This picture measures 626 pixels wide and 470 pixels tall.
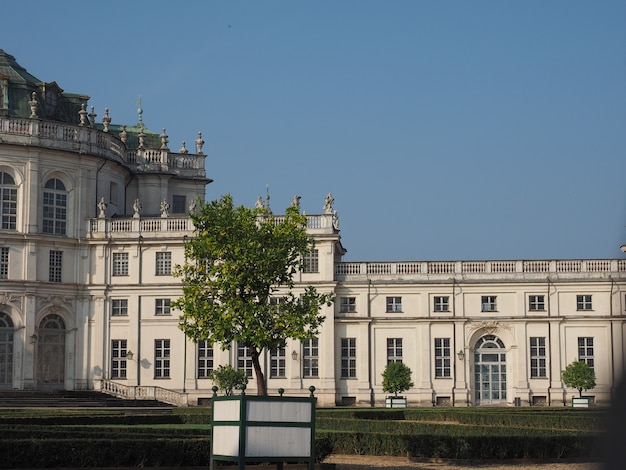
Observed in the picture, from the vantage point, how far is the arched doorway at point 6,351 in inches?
2346

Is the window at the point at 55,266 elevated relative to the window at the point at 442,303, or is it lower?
elevated

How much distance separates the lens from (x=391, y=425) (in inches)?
1225

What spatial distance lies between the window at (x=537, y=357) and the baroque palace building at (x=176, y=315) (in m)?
0.06

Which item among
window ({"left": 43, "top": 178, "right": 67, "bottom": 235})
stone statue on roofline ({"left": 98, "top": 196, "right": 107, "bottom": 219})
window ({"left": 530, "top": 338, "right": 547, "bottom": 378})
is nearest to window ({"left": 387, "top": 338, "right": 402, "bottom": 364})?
window ({"left": 530, "top": 338, "right": 547, "bottom": 378})

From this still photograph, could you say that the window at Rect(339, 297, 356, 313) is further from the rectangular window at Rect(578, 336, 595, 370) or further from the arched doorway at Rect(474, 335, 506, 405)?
the rectangular window at Rect(578, 336, 595, 370)

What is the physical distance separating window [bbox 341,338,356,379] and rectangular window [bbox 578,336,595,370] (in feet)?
40.8

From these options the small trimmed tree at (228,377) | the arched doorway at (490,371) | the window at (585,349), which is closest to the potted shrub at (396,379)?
the arched doorway at (490,371)

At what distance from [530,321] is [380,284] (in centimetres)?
856

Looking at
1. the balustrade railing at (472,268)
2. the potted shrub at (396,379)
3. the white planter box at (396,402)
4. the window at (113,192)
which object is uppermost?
the window at (113,192)

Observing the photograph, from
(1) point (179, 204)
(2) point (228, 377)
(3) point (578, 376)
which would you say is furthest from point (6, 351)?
(3) point (578, 376)

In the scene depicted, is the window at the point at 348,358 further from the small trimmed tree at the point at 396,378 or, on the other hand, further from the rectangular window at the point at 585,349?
the rectangular window at the point at 585,349

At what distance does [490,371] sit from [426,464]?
36.6 metres

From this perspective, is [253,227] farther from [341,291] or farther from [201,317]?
[341,291]

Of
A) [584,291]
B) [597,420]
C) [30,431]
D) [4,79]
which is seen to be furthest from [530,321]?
[597,420]
